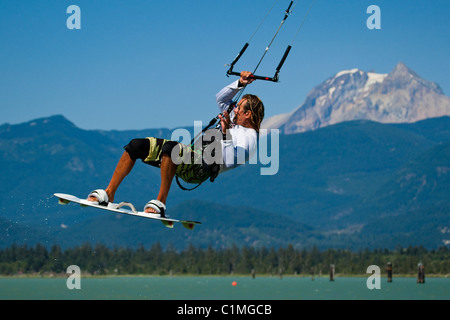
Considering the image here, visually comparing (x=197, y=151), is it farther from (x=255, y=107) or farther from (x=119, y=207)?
(x=119, y=207)

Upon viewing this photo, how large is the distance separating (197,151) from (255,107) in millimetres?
1116

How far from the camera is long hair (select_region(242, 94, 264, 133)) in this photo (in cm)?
1211

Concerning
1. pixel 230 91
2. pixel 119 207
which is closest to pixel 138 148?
pixel 119 207

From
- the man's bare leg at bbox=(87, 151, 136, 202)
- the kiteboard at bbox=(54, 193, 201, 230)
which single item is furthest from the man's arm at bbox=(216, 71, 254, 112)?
the kiteboard at bbox=(54, 193, 201, 230)

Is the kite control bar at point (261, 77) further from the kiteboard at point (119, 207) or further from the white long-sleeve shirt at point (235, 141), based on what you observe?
the kiteboard at point (119, 207)

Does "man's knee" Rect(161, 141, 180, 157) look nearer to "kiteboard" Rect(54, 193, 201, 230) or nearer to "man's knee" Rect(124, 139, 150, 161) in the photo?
"man's knee" Rect(124, 139, 150, 161)

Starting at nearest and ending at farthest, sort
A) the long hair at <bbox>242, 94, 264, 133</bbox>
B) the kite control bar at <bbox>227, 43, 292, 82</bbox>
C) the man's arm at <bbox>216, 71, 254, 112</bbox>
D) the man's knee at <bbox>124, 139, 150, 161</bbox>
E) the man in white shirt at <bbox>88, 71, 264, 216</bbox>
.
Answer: the kite control bar at <bbox>227, 43, 292, 82</bbox>, the man's arm at <bbox>216, 71, 254, 112</bbox>, the man's knee at <bbox>124, 139, 150, 161</bbox>, the man in white shirt at <bbox>88, 71, 264, 216</bbox>, the long hair at <bbox>242, 94, 264, 133</bbox>

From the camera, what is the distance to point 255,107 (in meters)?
12.1

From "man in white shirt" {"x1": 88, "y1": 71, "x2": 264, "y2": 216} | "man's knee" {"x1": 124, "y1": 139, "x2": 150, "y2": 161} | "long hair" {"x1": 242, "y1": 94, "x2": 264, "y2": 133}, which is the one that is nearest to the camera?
"man's knee" {"x1": 124, "y1": 139, "x2": 150, "y2": 161}
